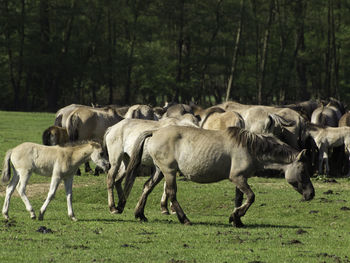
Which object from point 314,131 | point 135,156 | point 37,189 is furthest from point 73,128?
point 135,156

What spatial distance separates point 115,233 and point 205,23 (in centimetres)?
5355

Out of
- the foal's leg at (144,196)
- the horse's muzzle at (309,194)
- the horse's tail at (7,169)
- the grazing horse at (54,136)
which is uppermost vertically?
the horse's tail at (7,169)

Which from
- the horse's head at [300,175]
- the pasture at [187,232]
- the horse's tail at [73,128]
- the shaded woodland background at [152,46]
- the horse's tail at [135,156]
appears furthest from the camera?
the shaded woodland background at [152,46]

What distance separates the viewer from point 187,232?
11.4 metres

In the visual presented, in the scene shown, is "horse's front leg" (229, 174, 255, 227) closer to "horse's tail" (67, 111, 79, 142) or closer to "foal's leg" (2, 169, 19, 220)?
"foal's leg" (2, 169, 19, 220)

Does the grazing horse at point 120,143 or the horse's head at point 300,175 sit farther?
the grazing horse at point 120,143

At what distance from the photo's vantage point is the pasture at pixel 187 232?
31.4 feet

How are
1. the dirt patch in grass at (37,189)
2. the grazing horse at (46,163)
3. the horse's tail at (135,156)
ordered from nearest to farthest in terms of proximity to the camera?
the grazing horse at (46,163) → the horse's tail at (135,156) → the dirt patch in grass at (37,189)

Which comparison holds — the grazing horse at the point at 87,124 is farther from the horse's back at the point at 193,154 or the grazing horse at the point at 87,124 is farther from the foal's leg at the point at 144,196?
the horse's back at the point at 193,154

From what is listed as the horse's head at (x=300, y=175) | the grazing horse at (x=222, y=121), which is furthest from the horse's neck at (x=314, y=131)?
the horse's head at (x=300, y=175)

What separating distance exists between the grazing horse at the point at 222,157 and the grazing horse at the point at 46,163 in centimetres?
124

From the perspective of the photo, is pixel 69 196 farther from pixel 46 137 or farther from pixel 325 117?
pixel 325 117

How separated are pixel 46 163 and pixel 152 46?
177 feet

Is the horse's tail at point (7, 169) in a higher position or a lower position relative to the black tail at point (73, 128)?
higher
